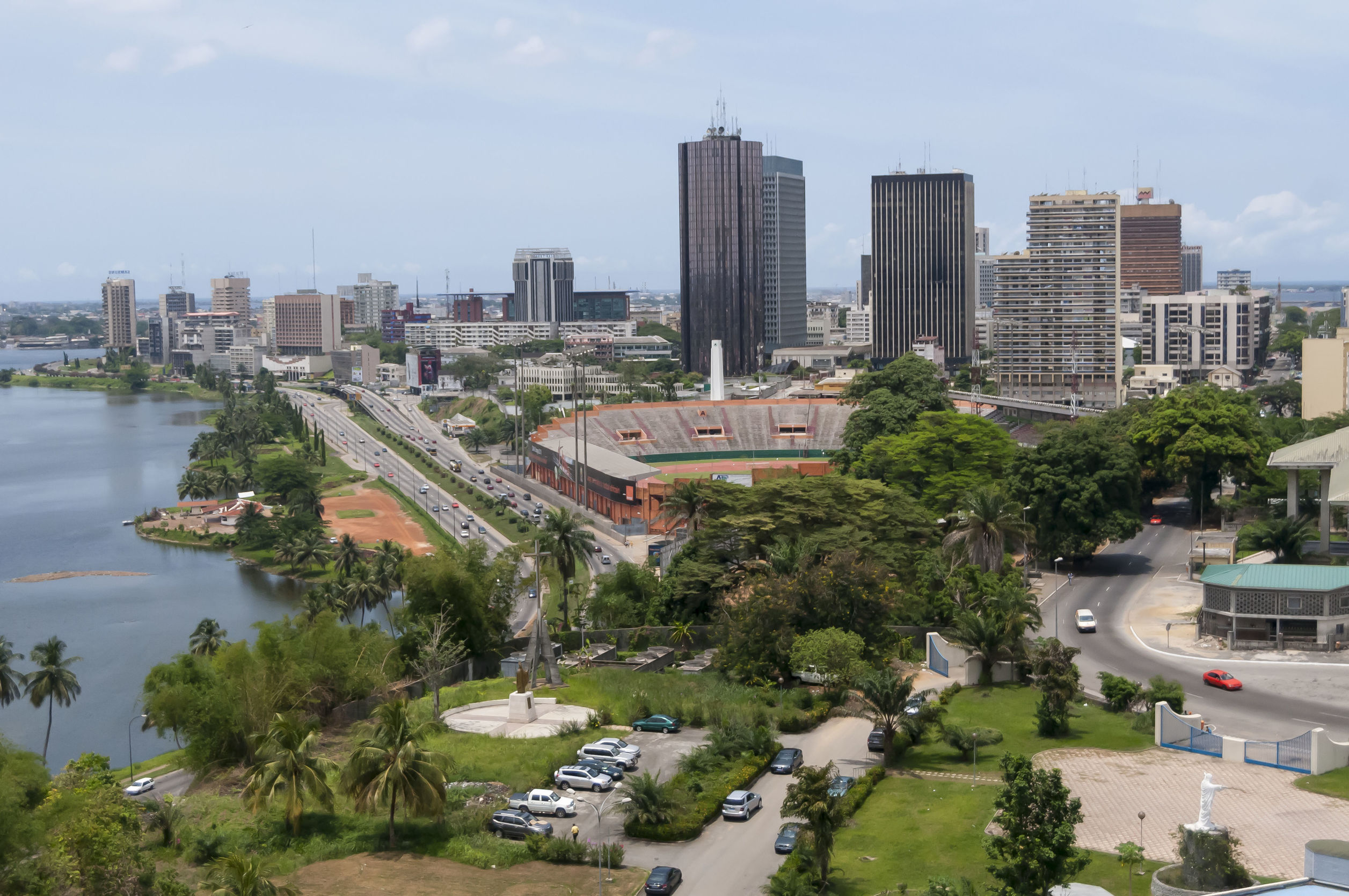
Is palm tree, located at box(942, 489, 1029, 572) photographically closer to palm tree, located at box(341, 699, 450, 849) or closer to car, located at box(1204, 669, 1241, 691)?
car, located at box(1204, 669, 1241, 691)

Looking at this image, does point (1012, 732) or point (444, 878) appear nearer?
point (444, 878)

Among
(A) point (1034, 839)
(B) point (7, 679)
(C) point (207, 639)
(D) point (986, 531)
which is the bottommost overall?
(B) point (7, 679)

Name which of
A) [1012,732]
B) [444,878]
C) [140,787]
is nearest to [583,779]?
[444,878]

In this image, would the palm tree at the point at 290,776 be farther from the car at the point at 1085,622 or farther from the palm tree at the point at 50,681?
the car at the point at 1085,622

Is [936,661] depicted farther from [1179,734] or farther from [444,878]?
[444,878]

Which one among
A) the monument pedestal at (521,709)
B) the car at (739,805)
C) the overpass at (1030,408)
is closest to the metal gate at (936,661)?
the monument pedestal at (521,709)

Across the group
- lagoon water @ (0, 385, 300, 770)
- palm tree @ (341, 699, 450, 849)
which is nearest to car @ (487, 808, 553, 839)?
palm tree @ (341, 699, 450, 849)

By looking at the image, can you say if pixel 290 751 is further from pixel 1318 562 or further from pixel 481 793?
pixel 1318 562
